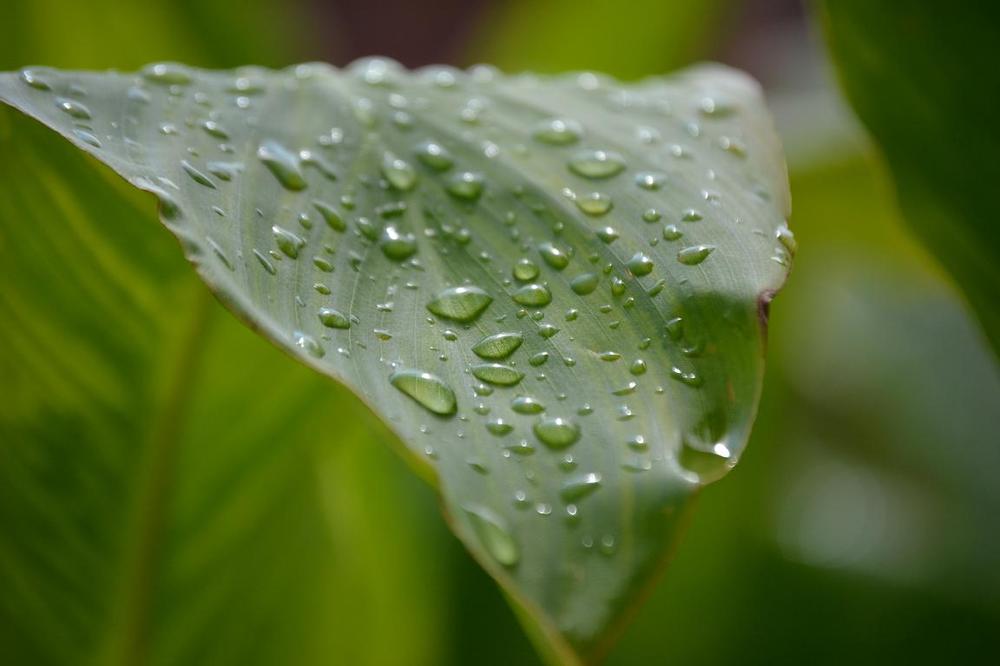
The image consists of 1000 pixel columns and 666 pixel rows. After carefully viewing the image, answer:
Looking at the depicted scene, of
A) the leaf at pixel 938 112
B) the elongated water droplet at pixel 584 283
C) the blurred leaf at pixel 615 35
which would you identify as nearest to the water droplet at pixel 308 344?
the elongated water droplet at pixel 584 283

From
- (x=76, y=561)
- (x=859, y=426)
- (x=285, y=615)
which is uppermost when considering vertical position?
(x=76, y=561)

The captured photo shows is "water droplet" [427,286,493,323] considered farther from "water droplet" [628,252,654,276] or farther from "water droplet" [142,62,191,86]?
"water droplet" [142,62,191,86]

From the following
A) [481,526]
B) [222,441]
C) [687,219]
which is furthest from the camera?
[222,441]

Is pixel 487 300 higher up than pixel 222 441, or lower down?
higher up

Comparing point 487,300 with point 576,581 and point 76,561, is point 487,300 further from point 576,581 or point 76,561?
point 76,561

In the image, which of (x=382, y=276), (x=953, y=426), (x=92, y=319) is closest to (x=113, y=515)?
(x=92, y=319)

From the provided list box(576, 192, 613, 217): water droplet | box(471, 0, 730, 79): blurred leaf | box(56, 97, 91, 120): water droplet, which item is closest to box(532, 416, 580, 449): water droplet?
box(576, 192, 613, 217): water droplet

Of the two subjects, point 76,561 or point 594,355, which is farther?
point 76,561

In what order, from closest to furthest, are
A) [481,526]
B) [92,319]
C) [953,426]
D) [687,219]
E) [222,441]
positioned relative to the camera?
[481,526], [687,219], [92,319], [222,441], [953,426]
